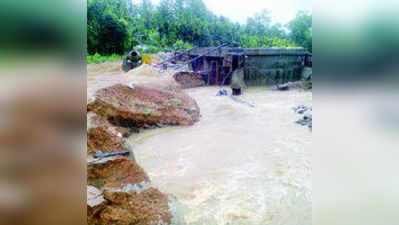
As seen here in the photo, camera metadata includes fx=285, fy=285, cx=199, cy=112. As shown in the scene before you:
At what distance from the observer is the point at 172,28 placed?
29578 mm

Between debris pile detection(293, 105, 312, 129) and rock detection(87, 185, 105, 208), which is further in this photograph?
debris pile detection(293, 105, 312, 129)

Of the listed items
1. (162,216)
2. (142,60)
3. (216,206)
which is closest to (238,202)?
(216,206)

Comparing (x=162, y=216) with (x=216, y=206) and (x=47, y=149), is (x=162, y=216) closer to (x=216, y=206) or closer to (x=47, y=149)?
(x=216, y=206)

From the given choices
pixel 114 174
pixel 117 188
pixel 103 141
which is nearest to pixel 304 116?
pixel 103 141

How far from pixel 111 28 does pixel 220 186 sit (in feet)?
67.6

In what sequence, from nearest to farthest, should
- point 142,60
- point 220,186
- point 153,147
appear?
point 220,186 < point 153,147 < point 142,60

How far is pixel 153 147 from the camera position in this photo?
282 inches

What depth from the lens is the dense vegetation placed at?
893 inches

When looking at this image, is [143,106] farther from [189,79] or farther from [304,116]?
[189,79]

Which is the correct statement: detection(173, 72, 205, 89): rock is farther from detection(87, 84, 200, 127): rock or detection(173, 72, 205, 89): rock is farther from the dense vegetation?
the dense vegetation

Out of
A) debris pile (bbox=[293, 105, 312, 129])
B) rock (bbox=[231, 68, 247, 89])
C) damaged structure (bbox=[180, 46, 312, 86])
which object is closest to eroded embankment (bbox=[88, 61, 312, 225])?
debris pile (bbox=[293, 105, 312, 129])

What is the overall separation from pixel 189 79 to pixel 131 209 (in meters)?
13.4

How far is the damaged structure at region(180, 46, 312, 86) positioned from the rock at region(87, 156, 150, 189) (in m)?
13.1

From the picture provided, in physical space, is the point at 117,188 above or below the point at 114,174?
below
